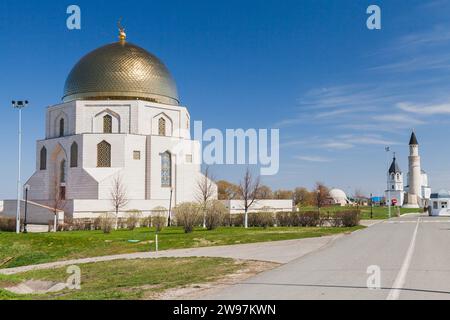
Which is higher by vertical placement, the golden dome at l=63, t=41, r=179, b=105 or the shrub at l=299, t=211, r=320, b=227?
the golden dome at l=63, t=41, r=179, b=105

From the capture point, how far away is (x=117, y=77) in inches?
2010

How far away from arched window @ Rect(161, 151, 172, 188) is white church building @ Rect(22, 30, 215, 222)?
11 centimetres

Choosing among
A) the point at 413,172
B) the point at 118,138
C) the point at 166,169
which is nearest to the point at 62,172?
the point at 118,138

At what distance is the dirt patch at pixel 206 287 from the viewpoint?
937cm

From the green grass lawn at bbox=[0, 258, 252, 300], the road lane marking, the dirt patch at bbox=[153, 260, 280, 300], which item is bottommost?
the green grass lawn at bbox=[0, 258, 252, 300]

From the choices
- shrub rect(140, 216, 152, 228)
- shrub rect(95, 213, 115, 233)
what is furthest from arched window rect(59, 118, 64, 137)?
shrub rect(95, 213, 115, 233)

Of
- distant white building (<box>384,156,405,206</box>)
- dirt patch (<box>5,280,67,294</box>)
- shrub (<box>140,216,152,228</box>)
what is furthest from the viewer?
distant white building (<box>384,156,405,206</box>)

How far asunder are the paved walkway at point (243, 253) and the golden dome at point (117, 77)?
33888mm

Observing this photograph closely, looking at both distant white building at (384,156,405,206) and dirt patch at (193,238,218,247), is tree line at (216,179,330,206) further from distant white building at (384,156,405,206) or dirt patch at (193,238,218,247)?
dirt patch at (193,238,218,247)

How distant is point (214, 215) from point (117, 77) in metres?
24.2

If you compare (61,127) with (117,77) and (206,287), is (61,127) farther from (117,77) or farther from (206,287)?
(206,287)

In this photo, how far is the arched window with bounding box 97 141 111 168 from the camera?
48.8 metres
